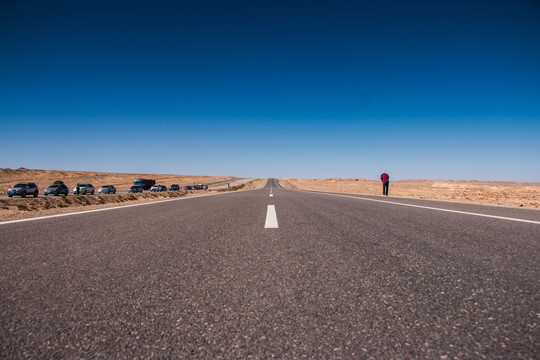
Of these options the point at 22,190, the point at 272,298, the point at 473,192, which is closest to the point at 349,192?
the point at 473,192

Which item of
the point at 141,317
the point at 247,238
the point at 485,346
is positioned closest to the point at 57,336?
the point at 141,317

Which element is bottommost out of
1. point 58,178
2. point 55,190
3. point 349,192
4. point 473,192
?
point 55,190

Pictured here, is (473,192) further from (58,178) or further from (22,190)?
(58,178)

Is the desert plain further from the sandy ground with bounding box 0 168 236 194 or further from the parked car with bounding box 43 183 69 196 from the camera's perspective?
the parked car with bounding box 43 183 69 196

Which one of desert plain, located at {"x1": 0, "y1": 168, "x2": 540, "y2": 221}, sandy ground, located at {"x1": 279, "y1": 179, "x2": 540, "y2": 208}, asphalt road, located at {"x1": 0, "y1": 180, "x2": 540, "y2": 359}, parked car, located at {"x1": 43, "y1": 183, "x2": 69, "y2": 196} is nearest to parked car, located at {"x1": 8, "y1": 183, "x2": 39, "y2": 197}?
desert plain, located at {"x1": 0, "y1": 168, "x2": 540, "y2": 221}

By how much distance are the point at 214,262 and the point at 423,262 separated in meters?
1.91

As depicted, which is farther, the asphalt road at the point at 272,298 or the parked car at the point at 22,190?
the parked car at the point at 22,190

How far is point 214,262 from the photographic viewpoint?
2357mm

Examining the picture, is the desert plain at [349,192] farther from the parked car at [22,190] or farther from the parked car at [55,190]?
the parked car at [55,190]

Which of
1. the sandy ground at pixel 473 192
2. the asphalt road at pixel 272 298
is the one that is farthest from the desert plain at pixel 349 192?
the asphalt road at pixel 272 298

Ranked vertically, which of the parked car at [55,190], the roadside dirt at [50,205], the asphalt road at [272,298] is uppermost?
the asphalt road at [272,298]

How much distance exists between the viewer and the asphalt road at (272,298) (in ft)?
3.78

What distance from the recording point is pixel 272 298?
1.63 meters

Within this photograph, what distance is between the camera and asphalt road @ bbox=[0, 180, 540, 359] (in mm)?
1153
